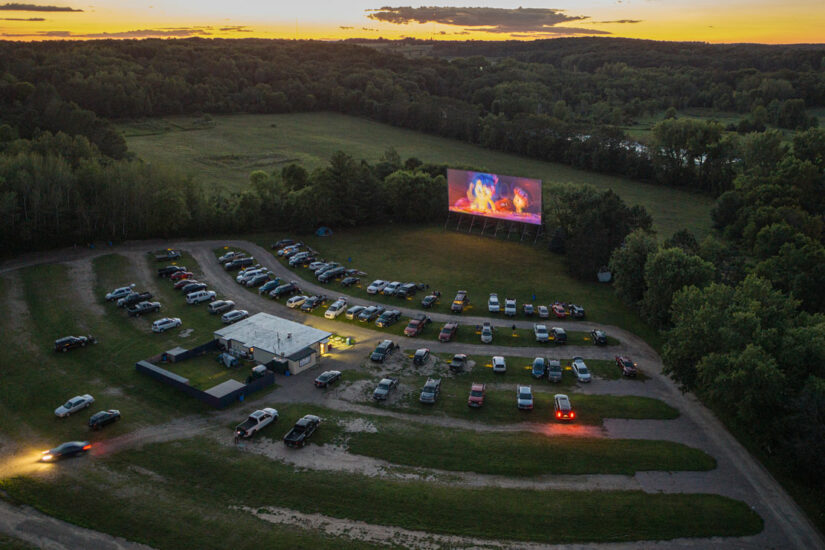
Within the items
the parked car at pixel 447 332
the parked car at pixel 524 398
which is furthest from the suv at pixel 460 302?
the parked car at pixel 524 398

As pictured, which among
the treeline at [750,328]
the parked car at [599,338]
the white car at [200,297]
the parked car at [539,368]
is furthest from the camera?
the white car at [200,297]

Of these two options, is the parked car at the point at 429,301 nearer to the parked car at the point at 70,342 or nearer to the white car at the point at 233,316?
the white car at the point at 233,316

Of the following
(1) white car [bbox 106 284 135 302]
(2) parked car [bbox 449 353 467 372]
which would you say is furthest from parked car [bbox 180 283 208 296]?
(2) parked car [bbox 449 353 467 372]

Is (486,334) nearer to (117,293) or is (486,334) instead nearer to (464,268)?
(464,268)

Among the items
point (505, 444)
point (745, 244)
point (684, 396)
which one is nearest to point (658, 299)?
point (684, 396)

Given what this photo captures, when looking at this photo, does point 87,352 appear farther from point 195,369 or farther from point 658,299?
point 658,299

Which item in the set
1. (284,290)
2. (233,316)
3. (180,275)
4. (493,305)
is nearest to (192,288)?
(180,275)
